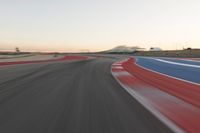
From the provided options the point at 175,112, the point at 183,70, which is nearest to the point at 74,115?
the point at 175,112

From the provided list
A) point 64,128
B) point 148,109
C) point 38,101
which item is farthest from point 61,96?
point 64,128

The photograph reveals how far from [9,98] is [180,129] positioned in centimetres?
525

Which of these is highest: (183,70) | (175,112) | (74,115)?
(74,115)

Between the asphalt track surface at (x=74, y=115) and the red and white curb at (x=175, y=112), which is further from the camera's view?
the red and white curb at (x=175, y=112)

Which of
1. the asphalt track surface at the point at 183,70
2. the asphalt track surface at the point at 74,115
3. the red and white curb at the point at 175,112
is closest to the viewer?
the asphalt track surface at the point at 74,115

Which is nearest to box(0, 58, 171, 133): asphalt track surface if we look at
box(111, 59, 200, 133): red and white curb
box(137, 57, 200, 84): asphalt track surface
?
box(111, 59, 200, 133): red and white curb

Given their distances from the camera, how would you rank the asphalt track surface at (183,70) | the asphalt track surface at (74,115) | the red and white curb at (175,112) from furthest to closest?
the asphalt track surface at (183,70) → the red and white curb at (175,112) → the asphalt track surface at (74,115)

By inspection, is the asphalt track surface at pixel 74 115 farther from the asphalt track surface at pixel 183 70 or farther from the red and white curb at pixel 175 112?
the asphalt track surface at pixel 183 70

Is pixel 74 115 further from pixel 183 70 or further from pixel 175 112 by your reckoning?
pixel 183 70

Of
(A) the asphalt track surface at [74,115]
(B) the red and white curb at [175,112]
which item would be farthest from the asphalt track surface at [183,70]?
(A) the asphalt track surface at [74,115]

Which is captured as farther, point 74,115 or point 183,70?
point 183,70

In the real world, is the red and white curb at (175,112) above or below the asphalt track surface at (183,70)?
above

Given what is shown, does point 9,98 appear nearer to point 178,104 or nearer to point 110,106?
point 110,106

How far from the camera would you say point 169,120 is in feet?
22.1
